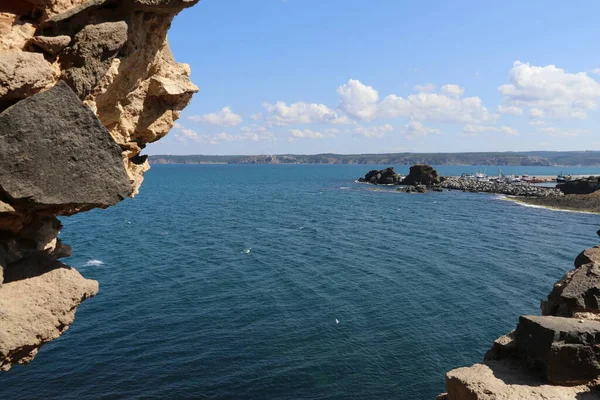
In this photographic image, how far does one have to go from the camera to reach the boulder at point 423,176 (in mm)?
150750

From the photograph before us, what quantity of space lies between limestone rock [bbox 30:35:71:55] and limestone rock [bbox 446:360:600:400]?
13.5 m

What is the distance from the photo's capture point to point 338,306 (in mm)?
33875

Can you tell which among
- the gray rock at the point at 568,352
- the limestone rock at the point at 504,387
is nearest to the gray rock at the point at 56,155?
the limestone rock at the point at 504,387

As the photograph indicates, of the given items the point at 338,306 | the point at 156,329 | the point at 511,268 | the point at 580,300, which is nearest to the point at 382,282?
the point at 338,306

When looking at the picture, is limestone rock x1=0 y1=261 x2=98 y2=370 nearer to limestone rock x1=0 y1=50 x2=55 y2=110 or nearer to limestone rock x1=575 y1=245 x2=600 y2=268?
limestone rock x1=0 y1=50 x2=55 y2=110

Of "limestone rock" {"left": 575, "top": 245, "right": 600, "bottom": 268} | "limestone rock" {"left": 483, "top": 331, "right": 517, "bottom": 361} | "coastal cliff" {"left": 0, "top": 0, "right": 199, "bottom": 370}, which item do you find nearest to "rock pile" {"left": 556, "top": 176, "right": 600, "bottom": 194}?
"limestone rock" {"left": 575, "top": 245, "right": 600, "bottom": 268}

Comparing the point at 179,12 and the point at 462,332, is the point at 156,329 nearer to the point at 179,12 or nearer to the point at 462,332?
the point at 462,332

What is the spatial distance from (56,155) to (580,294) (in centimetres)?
1648

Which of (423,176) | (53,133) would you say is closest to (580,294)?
(53,133)

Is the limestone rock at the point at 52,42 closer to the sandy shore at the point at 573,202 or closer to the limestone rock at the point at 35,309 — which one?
the limestone rock at the point at 35,309

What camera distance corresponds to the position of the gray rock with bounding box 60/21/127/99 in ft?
35.5

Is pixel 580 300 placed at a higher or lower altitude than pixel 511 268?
higher

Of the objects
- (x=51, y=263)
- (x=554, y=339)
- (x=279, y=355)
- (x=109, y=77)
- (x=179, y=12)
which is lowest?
(x=279, y=355)

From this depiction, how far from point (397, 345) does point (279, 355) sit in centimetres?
738
